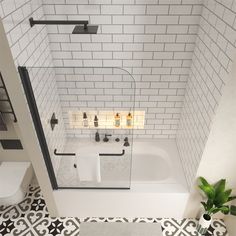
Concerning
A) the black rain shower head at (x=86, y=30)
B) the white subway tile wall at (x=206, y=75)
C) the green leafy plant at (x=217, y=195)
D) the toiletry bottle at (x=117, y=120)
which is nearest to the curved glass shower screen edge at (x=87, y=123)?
the toiletry bottle at (x=117, y=120)

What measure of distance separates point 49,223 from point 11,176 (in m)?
0.65

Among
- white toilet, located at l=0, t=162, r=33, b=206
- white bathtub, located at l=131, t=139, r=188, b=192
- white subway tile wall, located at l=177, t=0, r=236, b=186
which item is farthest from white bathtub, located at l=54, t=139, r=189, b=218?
white toilet, located at l=0, t=162, r=33, b=206

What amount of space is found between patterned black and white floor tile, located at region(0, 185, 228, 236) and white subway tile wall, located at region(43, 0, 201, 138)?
1.22 metres

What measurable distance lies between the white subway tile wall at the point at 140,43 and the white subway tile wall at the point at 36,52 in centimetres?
17

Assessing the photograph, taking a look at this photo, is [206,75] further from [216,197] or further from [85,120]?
[85,120]

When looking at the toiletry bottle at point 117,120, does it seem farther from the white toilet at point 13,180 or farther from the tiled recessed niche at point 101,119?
the white toilet at point 13,180

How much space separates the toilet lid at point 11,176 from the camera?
7.52 ft

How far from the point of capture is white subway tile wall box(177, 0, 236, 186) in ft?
5.03

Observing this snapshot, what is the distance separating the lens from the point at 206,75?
6.14ft

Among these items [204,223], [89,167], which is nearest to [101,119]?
[89,167]

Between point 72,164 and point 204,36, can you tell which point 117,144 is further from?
point 204,36

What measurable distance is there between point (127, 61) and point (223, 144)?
3.87 feet

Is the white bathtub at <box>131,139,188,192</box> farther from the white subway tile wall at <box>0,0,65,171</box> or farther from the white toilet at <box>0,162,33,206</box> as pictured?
the white toilet at <box>0,162,33,206</box>

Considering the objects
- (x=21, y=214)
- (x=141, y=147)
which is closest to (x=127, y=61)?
(x=141, y=147)
